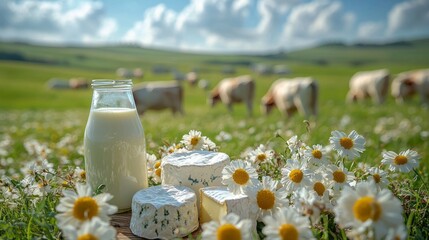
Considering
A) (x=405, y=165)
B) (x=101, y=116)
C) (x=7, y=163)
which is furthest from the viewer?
(x=7, y=163)

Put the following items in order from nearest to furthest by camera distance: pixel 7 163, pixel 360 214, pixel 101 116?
pixel 360 214
pixel 101 116
pixel 7 163

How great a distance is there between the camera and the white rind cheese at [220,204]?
6.45ft

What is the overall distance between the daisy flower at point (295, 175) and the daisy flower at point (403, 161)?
Result: 56 centimetres

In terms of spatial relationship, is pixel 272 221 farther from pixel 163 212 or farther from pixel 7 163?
pixel 7 163

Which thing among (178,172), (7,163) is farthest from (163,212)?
(7,163)

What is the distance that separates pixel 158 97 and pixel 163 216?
17.7m

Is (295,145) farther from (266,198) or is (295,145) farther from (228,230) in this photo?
(228,230)

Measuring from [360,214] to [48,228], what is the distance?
1.43 m

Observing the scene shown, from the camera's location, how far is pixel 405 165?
231cm

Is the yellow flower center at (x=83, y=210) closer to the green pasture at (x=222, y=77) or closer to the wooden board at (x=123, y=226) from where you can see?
the wooden board at (x=123, y=226)

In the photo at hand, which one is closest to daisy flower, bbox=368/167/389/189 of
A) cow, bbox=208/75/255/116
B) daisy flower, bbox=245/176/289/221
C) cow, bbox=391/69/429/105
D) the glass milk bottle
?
daisy flower, bbox=245/176/289/221

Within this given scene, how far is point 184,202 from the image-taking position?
6.72 ft

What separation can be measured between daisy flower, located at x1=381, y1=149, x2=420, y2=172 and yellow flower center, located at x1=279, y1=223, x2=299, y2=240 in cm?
109

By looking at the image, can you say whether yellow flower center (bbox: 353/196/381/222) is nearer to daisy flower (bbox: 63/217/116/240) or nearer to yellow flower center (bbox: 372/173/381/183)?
yellow flower center (bbox: 372/173/381/183)
